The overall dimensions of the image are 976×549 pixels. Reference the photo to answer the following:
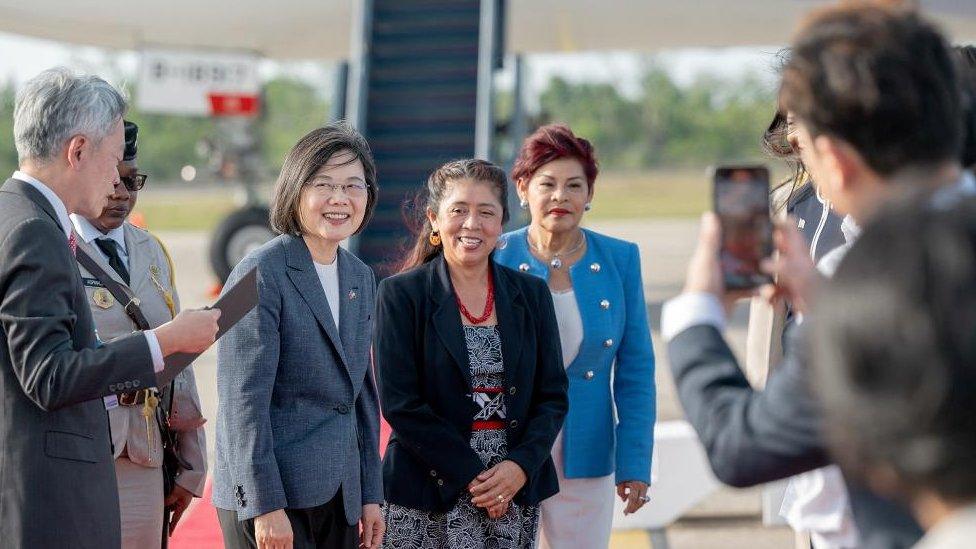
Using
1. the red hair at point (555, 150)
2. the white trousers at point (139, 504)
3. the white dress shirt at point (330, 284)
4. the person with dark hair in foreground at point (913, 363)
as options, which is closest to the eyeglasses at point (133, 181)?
the white dress shirt at point (330, 284)

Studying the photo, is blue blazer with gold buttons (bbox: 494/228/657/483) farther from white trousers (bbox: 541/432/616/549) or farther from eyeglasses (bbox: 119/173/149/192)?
eyeglasses (bbox: 119/173/149/192)

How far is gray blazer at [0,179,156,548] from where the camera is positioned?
211cm

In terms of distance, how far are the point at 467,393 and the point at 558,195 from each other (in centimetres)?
72

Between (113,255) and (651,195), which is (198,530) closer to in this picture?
(113,255)

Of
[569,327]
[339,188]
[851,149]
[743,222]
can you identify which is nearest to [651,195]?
[569,327]

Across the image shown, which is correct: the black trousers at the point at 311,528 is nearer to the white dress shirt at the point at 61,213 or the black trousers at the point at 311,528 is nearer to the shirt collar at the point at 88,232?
the white dress shirt at the point at 61,213

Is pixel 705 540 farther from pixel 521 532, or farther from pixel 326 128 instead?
pixel 326 128

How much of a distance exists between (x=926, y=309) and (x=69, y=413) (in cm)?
180

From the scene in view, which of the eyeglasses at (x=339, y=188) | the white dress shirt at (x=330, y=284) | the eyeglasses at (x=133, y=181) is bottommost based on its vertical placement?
the white dress shirt at (x=330, y=284)

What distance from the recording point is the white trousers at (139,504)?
283cm

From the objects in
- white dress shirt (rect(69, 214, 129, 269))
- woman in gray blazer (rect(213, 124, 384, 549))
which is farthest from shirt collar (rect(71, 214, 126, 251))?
woman in gray blazer (rect(213, 124, 384, 549))

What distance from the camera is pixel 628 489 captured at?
10.4 feet

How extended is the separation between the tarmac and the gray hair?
103 inches

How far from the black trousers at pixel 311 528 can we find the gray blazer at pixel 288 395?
1.2 inches
